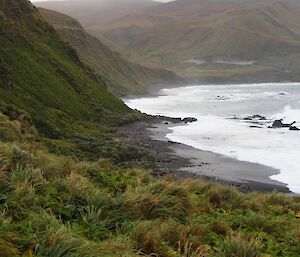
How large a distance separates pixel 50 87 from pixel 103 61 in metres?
106

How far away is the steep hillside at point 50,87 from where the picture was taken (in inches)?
1420

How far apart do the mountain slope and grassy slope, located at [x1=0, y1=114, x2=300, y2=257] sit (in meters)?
25.8

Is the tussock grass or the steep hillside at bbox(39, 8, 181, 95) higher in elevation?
the steep hillside at bbox(39, 8, 181, 95)

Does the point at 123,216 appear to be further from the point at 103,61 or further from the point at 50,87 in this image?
the point at 103,61

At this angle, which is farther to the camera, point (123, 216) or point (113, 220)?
point (123, 216)

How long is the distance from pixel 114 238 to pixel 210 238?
182cm

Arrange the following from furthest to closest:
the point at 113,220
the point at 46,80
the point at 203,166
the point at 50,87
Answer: the point at 46,80, the point at 50,87, the point at 203,166, the point at 113,220

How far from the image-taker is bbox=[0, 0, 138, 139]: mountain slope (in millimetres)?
38562

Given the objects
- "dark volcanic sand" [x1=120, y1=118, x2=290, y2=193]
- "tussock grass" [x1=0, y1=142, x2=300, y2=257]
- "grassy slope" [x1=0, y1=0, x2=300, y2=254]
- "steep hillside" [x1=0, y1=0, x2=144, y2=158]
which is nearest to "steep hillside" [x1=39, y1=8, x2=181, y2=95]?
"steep hillside" [x1=0, y1=0, x2=144, y2=158]

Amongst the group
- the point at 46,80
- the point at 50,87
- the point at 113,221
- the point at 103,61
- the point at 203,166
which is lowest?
the point at 203,166

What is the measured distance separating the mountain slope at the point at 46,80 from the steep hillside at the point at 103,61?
55162mm

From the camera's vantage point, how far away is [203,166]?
28.4m

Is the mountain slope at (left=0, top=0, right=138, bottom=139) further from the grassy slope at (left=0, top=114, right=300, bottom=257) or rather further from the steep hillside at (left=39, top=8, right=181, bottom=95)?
the steep hillside at (left=39, top=8, right=181, bottom=95)

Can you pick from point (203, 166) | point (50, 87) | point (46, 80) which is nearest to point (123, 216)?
point (203, 166)
